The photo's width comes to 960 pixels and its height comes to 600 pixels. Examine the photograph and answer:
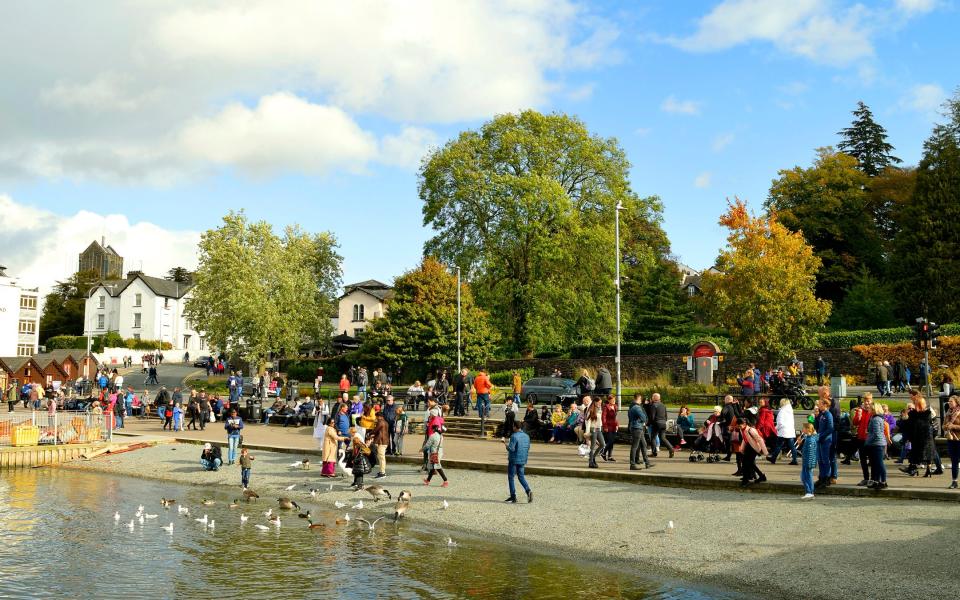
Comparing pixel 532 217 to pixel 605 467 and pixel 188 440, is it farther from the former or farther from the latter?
pixel 605 467

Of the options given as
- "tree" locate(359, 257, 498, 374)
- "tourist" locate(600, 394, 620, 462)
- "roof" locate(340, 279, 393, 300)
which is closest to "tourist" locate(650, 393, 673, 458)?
"tourist" locate(600, 394, 620, 462)

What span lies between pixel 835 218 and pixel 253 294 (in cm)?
4143

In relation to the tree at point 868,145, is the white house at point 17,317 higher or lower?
lower

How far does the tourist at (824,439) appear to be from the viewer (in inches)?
634

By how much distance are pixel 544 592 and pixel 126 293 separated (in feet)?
320

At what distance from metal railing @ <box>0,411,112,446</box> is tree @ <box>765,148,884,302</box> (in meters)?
45.6

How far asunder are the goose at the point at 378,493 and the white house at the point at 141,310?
272 ft

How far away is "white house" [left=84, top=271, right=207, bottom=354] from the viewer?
3873 inches

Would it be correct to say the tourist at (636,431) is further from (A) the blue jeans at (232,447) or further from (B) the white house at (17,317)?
(B) the white house at (17,317)

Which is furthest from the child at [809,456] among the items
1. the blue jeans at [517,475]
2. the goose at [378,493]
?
the goose at [378,493]

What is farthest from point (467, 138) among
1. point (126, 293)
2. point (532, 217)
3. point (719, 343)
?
point (126, 293)

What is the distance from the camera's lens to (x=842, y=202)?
59312 millimetres

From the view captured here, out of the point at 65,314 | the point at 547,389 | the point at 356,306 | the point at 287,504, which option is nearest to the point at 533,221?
the point at 547,389

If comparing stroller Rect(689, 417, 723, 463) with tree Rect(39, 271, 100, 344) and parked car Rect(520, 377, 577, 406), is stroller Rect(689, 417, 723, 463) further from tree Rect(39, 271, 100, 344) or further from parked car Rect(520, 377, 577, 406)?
tree Rect(39, 271, 100, 344)
